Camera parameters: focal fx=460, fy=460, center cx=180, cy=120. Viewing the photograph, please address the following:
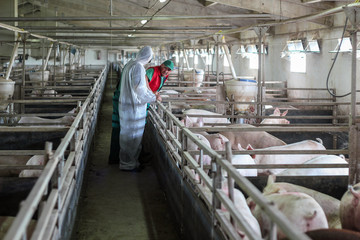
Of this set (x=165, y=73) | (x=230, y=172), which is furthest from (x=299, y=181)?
(x=165, y=73)

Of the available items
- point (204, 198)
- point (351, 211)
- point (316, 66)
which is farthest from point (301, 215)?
point (316, 66)

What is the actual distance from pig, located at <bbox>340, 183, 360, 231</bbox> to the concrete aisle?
1614 mm

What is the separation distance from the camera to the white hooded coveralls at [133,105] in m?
6.50

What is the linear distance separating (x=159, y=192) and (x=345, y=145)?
2.82 meters

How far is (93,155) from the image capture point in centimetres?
809

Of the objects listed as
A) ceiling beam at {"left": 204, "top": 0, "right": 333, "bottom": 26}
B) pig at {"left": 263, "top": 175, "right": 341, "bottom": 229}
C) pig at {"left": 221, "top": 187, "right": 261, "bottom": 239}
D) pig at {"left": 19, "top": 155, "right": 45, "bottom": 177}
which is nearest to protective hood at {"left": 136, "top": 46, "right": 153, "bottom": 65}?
pig at {"left": 19, "top": 155, "right": 45, "bottom": 177}

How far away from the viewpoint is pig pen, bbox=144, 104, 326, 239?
2162 millimetres

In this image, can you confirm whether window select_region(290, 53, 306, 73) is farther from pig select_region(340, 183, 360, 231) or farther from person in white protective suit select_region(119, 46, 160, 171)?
pig select_region(340, 183, 360, 231)

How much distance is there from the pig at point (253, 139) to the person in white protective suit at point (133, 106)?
1.34 metres

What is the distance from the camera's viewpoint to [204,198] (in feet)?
10.8

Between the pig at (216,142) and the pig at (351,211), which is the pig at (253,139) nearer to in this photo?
the pig at (216,142)

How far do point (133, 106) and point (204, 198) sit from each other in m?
3.53

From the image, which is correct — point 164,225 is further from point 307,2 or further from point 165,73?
point 307,2

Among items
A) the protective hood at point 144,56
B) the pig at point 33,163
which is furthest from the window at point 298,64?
the pig at point 33,163
